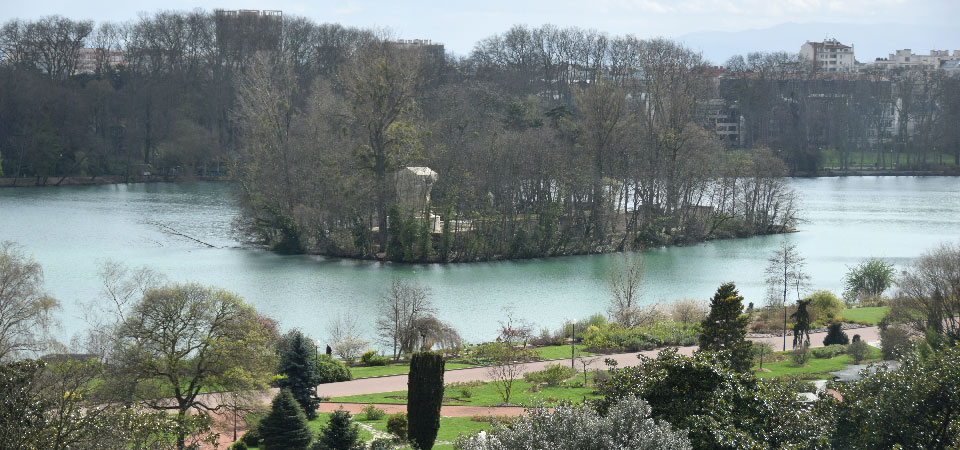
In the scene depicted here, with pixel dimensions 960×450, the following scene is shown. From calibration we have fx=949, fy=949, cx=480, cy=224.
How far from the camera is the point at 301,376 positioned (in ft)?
72.1

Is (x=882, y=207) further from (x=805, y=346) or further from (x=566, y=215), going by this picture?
(x=805, y=346)

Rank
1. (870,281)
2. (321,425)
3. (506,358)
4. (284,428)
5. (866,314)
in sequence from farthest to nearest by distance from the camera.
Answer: (870,281) → (866,314) → (506,358) → (321,425) → (284,428)

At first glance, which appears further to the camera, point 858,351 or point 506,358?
point 858,351

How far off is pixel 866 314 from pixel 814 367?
405 inches

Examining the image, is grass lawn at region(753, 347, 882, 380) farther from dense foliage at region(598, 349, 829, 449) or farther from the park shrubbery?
dense foliage at region(598, 349, 829, 449)

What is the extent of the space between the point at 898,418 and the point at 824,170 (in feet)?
283

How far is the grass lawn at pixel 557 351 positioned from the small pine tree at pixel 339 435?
39.1ft

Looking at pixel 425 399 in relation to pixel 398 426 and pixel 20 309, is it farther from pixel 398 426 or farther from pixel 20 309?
pixel 20 309

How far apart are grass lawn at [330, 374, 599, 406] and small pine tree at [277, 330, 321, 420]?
76.6 inches

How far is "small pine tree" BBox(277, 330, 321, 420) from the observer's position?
71.6 feet

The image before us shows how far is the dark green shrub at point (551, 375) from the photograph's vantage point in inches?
1008

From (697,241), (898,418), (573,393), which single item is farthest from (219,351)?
(697,241)

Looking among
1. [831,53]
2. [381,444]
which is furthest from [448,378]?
[831,53]

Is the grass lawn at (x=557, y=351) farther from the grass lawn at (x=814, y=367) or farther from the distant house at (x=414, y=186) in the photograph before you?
the distant house at (x=414, y=186)
